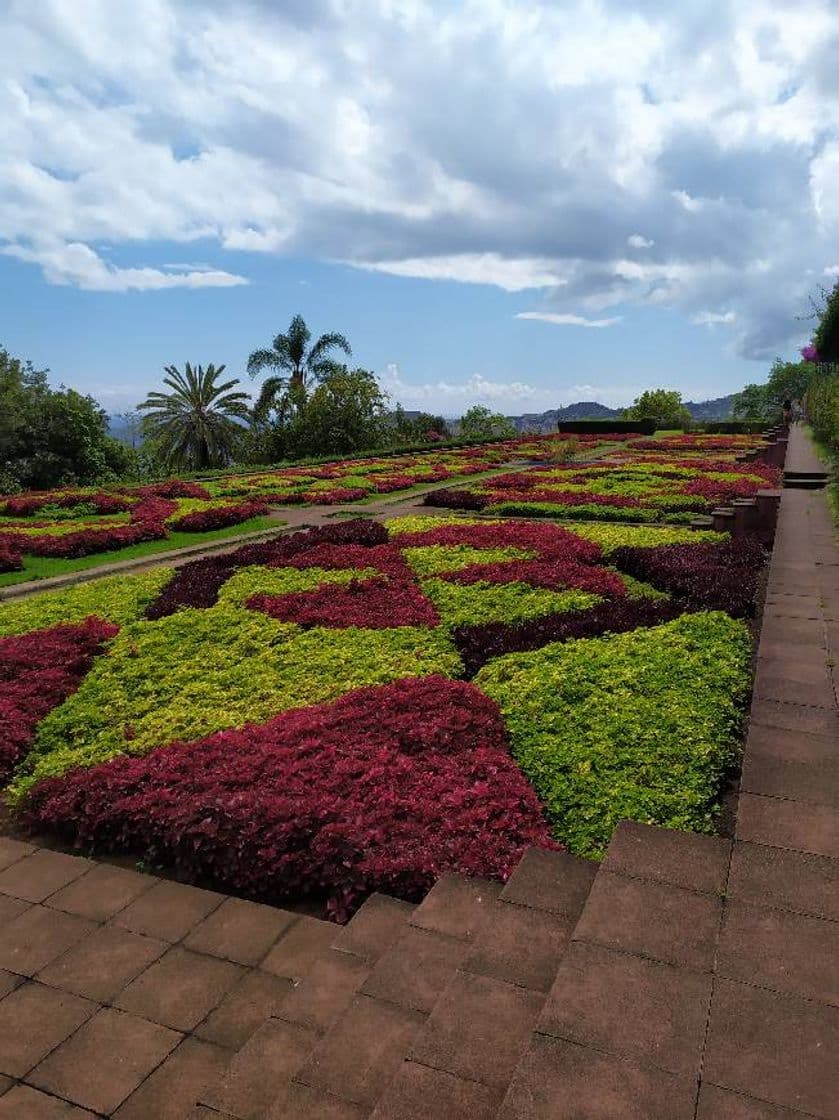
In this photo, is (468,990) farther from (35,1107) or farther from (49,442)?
(49,442)

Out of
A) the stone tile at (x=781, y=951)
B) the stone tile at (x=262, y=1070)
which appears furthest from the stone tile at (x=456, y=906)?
the stone tile at (x=781, y=951)

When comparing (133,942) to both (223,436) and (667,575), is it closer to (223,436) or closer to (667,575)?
(667,575)

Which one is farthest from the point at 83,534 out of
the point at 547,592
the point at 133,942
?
the point at 133,942

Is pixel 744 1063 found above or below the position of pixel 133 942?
above

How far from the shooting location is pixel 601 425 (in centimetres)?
5841

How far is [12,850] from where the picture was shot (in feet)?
14.1

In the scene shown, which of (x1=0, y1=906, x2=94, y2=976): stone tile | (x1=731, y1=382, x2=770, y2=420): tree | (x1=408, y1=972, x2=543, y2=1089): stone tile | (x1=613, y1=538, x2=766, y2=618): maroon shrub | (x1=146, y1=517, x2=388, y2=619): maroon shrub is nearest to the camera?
(x1=408, y1=972, x2=543, y2=1089): stone tile

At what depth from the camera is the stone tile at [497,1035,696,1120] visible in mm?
2033

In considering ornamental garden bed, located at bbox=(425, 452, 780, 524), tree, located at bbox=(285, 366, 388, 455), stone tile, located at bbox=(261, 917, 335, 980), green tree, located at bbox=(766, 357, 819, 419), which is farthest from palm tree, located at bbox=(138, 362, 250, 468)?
green tree, located at bbox=(766, 357, 819, 419)

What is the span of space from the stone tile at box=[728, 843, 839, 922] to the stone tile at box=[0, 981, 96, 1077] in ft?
9.12

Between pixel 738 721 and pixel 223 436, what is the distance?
41022 mm

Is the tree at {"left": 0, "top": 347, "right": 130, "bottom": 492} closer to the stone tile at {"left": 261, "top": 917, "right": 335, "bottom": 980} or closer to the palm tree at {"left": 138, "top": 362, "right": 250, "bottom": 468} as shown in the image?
the palm tree at {"left": 138, "top": 362, "right": 250, "bottom": 468}

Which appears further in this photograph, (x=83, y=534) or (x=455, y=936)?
(x=83, y=534)

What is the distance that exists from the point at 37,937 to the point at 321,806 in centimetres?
154
